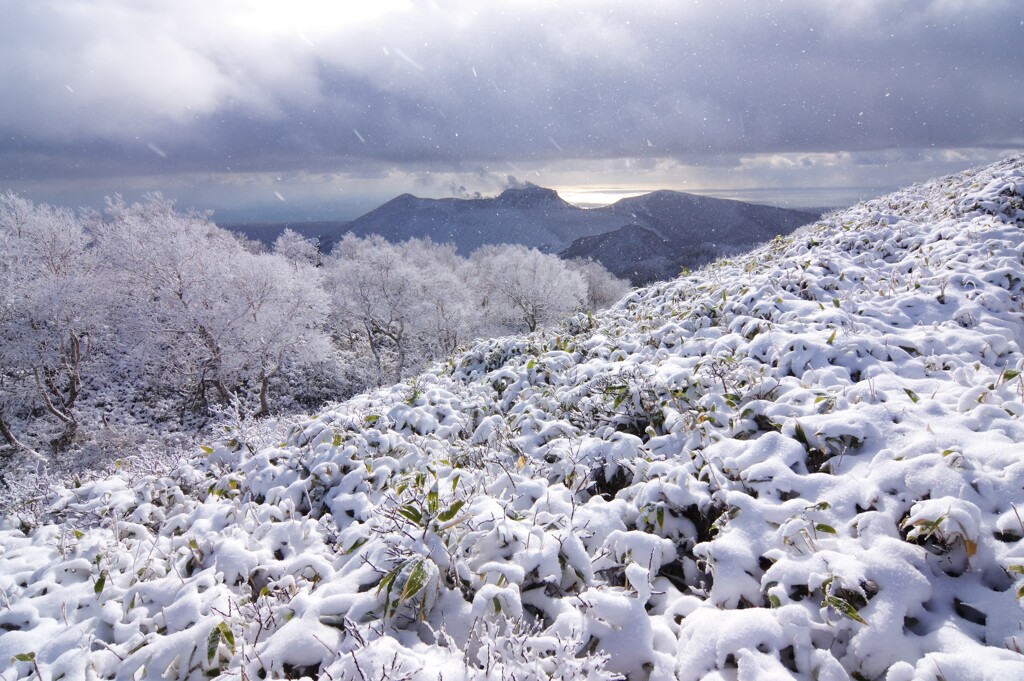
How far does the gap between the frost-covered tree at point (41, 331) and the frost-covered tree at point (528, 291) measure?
123 feet

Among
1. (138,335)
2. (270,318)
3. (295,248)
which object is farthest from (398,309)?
(295,248)

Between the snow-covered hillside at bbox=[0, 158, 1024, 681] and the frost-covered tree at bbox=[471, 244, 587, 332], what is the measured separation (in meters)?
45.7

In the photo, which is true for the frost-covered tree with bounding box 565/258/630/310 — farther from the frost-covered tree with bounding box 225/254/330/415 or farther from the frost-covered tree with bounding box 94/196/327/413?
the frost-covered tree with bounding box 94/196/327/413

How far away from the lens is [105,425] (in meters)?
24.7

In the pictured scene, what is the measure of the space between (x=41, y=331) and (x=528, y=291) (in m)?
40.4

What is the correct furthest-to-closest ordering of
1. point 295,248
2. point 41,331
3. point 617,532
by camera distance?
1. point 295,248
2. point 41,331
3. point 617,532

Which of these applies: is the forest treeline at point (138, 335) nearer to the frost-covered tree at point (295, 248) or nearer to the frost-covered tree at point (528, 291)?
the frost-covered tree at point (528, 291)

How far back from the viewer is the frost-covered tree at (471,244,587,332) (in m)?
54.2

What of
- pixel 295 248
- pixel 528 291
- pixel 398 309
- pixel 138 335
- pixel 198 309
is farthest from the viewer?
pixel 295 248

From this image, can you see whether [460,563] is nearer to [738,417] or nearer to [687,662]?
[687,662]

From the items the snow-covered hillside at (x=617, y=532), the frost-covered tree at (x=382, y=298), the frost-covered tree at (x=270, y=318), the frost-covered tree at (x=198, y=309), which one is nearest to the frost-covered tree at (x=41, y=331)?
the frost-covered tree at (x=198, y=309)

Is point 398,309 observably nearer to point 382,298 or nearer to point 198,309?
point 382,298

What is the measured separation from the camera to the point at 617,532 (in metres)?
4.37

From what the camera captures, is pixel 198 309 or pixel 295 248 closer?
pixel 198 309
